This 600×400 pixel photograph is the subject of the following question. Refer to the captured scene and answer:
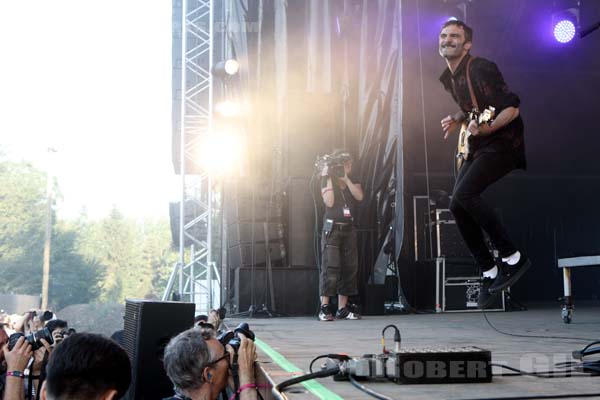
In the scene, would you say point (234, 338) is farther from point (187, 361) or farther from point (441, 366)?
point (441, 366)

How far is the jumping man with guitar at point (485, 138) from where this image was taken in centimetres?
378

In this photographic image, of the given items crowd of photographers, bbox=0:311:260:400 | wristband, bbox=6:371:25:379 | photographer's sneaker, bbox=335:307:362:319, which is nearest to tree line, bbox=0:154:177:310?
photographer's sneaker, bbox=335:307:362:319

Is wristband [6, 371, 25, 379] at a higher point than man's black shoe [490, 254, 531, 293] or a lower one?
lower

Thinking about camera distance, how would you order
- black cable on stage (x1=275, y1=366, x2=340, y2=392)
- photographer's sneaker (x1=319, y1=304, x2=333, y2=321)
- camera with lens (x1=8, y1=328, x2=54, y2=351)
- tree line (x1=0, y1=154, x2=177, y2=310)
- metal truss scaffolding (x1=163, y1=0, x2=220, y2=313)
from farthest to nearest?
1. tree line (x1=0, y1=154, x2=177, y2=310)
2. metal truss scaffolding (x1=163, y1=0, x2=220, y2=313)
3. photographer's sneaker (x1=319, y1=304, x2=333, y2=321)
4. camera with lens (x1=8, y1=328, x2=54, y2=351)
5. black cable on stage (x1=275, y1=366, x2=340, y2=392)

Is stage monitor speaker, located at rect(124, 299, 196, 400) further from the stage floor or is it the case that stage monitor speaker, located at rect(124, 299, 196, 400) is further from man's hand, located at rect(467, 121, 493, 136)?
man's hand, located at rect(467, 121, 493, 136)

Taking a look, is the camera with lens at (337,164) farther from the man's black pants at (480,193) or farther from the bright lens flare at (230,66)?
the bright lens flare at (230,66)

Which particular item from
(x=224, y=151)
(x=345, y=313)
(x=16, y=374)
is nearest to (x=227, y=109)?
(x=224, y=151)

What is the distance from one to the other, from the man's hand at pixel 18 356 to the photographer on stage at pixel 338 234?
413cm

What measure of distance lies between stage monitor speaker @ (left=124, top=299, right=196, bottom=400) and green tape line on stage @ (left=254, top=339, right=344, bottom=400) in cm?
57

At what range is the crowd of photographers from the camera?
1643 millimetres

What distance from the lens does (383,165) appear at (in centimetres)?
822

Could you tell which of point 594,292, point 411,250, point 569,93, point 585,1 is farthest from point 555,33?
point 594,292

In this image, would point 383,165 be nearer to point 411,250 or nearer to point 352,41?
point 411,250

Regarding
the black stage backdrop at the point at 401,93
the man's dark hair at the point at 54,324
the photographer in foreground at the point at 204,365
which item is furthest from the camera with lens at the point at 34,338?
the black stage backdrop at the point at 401,93
